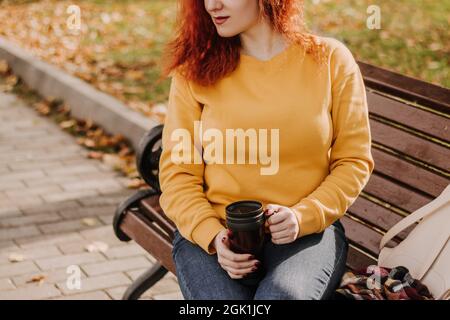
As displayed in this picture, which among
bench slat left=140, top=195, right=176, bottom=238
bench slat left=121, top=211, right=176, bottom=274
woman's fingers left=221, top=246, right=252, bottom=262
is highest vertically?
woman's fingers left=221, top=246, right=252, bottom=262

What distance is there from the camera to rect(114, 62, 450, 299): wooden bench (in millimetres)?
3252

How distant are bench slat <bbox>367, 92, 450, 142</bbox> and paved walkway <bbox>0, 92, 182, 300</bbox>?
1.36 m

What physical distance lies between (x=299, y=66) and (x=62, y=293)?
6.24 feet

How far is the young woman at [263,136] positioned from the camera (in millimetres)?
2668

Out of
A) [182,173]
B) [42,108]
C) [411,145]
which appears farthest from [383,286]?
[42,108]

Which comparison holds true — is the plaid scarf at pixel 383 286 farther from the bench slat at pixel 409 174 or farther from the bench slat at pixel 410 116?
the bench slat at pixel 410 116

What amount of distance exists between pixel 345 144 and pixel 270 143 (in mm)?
270

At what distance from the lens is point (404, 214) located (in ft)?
10.9

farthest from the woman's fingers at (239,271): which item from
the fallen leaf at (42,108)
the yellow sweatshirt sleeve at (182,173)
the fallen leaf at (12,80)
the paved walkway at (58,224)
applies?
the fallen leaf at (12,80)

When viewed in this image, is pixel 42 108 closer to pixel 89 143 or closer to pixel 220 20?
pixel 89 143

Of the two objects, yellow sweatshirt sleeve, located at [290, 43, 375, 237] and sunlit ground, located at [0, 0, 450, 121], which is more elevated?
yellow sweatshirt sleeve, located at [290, 43, 375, 237]

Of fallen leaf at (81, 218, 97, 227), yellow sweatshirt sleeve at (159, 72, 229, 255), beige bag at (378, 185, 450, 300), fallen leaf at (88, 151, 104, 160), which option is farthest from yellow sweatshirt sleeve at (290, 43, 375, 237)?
fallen leaf at (88, 151, 104, 160)

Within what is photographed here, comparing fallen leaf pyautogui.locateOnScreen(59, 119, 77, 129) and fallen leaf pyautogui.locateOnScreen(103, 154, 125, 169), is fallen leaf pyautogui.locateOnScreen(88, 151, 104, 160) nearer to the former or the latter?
fallen leaf pyautogui.locateOnScreen(103, 154, 125, 169)

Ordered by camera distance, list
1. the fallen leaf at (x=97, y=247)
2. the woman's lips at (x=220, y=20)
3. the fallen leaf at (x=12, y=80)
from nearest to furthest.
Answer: the woman's lips at (x=220, y=20)
the fallen leaf at (x=97, y=247)
the fallen leaf at (x=12, y=80)
